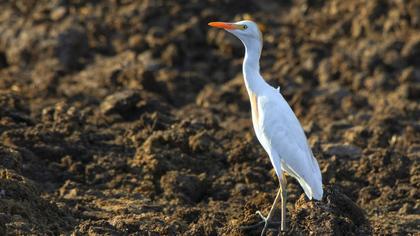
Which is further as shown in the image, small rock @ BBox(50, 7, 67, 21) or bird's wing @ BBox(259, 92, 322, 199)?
small rock @ BBox(50, 7, 67, 21)

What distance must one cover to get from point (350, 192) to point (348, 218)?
6.51 ft

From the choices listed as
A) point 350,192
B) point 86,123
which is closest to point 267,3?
point 86,123

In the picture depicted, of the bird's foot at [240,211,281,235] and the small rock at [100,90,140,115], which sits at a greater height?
the bird's foot at [240,211,281,235]

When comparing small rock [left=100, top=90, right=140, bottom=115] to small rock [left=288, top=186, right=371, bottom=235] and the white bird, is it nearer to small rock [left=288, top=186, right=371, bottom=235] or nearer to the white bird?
the white bird

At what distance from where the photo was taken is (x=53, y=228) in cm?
831

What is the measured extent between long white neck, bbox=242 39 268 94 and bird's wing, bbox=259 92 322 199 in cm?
23

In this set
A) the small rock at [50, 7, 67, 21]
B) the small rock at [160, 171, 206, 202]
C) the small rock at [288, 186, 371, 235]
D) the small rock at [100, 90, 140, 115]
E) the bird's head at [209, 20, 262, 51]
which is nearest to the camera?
the small rock at [288, 186, 371, 235]

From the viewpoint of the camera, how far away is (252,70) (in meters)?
8.68

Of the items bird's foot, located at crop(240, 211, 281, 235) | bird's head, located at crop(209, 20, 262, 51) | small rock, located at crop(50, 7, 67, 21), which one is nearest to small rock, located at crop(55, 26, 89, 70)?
small rock, located at crop(50, 7, 67, 21)

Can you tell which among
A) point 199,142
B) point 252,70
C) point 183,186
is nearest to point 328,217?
point 252,70

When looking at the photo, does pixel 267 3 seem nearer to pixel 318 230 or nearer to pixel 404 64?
pixel 404 64

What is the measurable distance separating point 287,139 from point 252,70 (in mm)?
777

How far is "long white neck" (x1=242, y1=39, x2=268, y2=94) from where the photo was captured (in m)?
8.62

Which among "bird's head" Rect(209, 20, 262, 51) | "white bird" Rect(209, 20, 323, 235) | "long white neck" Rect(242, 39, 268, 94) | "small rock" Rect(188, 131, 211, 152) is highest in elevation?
"bird's head" Rect(209, 20, 262, 51)
